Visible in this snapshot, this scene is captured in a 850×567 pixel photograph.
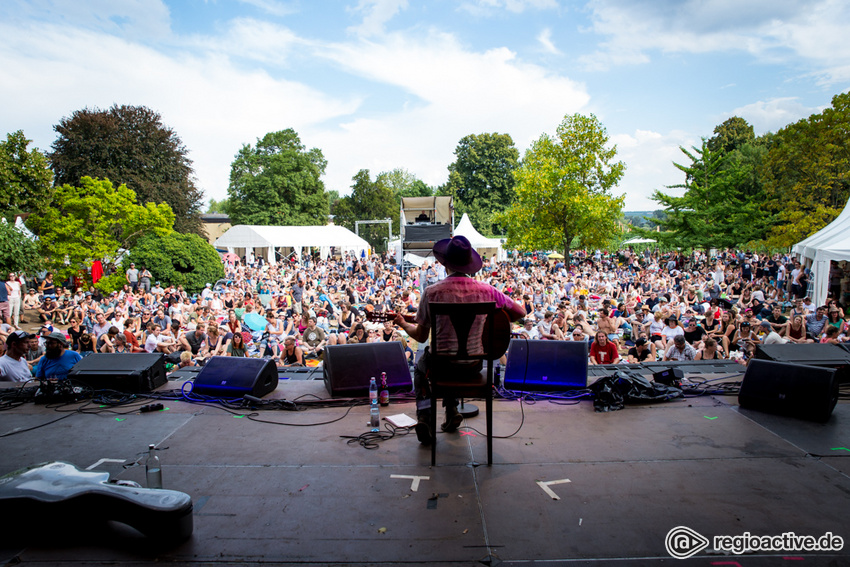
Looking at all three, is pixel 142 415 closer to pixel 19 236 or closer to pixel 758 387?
pixel 758 387

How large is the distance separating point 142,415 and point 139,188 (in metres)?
29.7

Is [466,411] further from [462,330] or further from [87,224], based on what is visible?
[87,224]

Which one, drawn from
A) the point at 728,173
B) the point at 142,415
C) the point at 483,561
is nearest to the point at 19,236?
the point at 142,415

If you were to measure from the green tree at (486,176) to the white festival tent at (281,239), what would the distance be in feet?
70.5

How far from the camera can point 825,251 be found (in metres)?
11.6

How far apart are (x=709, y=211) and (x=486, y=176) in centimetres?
3287

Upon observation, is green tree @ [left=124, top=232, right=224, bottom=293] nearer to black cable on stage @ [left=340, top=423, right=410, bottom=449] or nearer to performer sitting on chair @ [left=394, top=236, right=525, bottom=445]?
black cable on stage @ [left=340, top=423, right=410, bottom=449]

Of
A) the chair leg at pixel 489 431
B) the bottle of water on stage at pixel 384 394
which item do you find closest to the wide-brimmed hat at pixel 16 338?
the bottle of water on stage at pixel 384 394

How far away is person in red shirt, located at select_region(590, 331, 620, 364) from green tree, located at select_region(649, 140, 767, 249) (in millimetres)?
17428

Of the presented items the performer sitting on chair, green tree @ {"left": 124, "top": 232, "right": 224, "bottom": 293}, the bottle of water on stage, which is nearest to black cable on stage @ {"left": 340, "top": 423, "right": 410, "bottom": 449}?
the performer sitting on chair

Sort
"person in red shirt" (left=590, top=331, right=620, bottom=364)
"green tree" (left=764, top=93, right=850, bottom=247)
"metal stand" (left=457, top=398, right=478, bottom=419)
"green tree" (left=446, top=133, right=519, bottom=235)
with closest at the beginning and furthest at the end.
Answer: "metal stand" (left=457, top=398, right=478, bottom=419), "person in red shirt" (left=590, top=331, right=620, bottom=364), "green tree" (left=764, top=93, right=850, bottom=247), "green tree" (left=446, top=133, right=519, bottom=235)

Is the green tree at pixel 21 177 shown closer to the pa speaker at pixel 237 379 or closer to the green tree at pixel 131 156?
the green tree at pixel 131 156

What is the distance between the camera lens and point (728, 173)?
23.1m

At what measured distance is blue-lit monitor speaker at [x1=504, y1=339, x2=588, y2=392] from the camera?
200 inches
